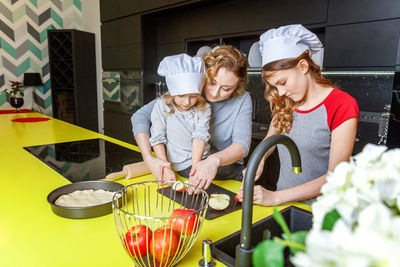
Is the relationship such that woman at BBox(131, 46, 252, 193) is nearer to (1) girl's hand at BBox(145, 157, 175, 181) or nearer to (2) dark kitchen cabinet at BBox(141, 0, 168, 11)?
(1) girl's hand at BBox(145, 157, 175, 181)

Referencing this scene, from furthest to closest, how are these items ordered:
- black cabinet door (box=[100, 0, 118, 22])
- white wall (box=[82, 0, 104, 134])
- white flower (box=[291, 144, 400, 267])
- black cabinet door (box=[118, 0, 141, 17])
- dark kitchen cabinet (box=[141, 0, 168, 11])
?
white wall (box=[82, 0, 104, 134]) → black cabinet door (box=[100, 0, 118, 22]) → black cabinet door (box=[118, 0, 141, 17]) → dark kitchen cabinet (box=[141, 0, 168, 11]) → white flower (box=[291, 144, 400, 267])

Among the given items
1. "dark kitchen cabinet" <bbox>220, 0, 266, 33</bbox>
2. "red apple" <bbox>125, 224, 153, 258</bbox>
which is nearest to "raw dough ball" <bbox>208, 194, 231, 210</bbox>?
"red apple" <bbox>125, 224, 153, 258</bbox>

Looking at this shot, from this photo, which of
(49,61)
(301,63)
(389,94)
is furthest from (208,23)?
(49,61)

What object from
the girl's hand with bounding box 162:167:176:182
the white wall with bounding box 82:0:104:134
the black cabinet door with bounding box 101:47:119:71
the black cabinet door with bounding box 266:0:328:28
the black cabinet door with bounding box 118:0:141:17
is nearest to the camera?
the girl's hand with bounding box 162:167:176:182

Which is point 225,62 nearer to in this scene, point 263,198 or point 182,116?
point 182,116

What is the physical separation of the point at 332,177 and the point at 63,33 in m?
4.90

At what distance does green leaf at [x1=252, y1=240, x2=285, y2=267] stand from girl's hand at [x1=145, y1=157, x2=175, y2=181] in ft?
2.97

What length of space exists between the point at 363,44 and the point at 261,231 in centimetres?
165

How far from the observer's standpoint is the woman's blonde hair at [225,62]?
126 cm

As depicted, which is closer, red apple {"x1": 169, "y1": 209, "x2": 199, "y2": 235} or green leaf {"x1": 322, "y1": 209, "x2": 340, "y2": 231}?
green leaf {"x1": 322, "y1": 209, "x2": 340, "y2": 231}

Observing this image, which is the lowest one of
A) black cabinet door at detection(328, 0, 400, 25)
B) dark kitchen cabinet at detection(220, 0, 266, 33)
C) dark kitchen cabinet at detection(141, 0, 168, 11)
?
black cabinet door at detection(328, 0, 400, 25)

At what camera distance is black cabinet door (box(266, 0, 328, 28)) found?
7.16 feet

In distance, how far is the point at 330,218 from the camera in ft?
1.10

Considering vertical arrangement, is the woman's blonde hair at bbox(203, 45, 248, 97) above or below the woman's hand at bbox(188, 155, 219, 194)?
above
